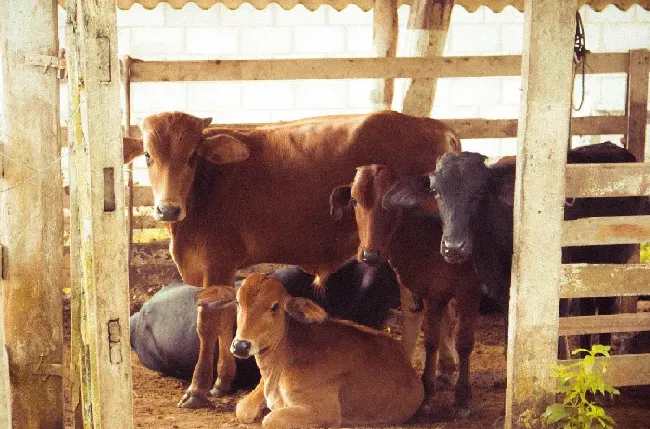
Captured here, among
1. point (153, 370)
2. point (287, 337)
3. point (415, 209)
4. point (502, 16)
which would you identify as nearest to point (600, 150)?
point (415, 209)

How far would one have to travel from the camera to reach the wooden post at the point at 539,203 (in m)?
5.34

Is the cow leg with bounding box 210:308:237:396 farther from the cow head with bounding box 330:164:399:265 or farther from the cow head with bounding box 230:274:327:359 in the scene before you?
the cow head with bounding box 330:164:399:265

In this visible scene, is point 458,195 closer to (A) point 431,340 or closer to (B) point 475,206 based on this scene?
(B) point 475,206

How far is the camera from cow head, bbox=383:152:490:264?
608 cm

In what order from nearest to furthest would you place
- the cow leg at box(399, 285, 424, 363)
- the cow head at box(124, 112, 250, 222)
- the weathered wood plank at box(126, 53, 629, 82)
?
1. the cow head at box(124, 112, 250, 222)
2. the cow leg at box(399, 285, 424, 363)
3. the weathered wood plank at box(126, 53, 629, 82)

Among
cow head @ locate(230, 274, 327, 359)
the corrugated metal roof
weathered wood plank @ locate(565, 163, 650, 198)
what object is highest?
the corrugated metal roof

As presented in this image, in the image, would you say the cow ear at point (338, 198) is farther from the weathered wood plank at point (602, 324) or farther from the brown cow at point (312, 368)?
the weathered wood plank at point (602, 324)

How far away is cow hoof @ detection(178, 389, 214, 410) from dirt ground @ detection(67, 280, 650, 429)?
68mm

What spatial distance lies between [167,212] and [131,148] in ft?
2.64

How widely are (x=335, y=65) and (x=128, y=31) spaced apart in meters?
4.61

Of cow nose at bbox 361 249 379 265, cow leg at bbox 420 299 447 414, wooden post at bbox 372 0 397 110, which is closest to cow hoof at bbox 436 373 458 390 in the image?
cow leg at bbox 420 299 447 414

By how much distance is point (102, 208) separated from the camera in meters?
4.93

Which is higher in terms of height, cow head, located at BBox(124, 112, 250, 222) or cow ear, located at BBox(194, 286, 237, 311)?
cow head, located at BBox(124, 112, 250, 222)

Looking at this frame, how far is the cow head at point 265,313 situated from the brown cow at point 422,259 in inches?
23.6
